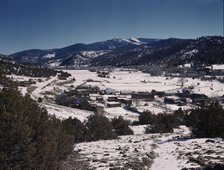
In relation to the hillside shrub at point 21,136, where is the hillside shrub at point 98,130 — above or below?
below

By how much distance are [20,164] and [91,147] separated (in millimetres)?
16475

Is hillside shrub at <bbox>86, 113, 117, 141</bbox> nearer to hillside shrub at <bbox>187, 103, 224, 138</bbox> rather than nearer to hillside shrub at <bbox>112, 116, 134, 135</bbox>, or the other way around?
hillside shrub at <bbox>112, 116, 134, 135</bbox>

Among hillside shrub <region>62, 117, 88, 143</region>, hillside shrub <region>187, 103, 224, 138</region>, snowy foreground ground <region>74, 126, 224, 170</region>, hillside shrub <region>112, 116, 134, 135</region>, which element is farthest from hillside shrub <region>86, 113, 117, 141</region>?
snowy foreground ground <region>74, 126, 224, 170</region>

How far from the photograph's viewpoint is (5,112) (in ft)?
60.2

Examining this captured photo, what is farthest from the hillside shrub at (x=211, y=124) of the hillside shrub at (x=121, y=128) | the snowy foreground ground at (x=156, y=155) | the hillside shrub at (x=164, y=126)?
the hillside shrub at (x=121, y=128)

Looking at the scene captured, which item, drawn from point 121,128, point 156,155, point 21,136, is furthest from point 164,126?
point 21,136

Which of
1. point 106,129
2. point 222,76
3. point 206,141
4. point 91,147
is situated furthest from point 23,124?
point 222,76

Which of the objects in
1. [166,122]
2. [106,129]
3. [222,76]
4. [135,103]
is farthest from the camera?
[222,76]

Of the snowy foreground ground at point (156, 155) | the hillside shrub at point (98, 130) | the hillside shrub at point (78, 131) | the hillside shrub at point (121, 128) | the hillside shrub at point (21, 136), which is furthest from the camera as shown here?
the hillside shrub at point (121, 128)


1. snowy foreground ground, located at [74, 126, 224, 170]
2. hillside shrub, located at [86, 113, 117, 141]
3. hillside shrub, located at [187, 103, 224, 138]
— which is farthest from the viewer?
hillside shrub, located at [86, 113, 117, 141]

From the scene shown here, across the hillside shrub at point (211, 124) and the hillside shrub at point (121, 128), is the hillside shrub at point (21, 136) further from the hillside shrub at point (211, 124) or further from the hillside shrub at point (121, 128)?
the hillside shrub at point (121, 128)

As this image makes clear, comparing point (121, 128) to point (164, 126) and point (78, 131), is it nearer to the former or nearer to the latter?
point (164, 126)

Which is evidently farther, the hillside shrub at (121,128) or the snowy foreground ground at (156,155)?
the hillside shrub at (121,128)

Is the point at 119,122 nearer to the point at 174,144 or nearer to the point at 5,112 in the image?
the point at 174,144
